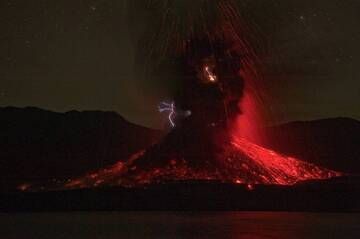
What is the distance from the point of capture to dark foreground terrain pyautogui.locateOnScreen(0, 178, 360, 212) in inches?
3314

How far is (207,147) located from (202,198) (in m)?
29.1

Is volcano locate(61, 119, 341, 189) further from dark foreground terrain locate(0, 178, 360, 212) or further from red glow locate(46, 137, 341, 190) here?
dark foreground terrain locate(0, 178, 360, 212)

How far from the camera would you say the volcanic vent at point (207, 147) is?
10112 cm

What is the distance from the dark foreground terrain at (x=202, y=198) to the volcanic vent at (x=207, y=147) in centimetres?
1295

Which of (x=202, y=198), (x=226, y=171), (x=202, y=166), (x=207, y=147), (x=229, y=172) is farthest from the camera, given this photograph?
(x=202, y=166)

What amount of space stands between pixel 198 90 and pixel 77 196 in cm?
2436

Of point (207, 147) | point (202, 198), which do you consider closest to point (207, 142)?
point (207, 147)

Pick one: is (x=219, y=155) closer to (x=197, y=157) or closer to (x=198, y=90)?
(x=197, y=157)

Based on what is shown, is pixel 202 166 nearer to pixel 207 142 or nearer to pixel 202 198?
pixel 207 142

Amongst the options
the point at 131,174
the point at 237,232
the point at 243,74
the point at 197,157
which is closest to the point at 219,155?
the point at 197,157

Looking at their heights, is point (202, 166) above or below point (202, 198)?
above

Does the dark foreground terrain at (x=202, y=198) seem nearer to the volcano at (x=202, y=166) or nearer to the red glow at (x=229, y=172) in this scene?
the volcano at (x=202, y=166)

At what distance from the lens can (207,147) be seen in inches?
4719

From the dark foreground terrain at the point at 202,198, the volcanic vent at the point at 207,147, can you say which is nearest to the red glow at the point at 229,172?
the volcanic vent at the point at 207,147
